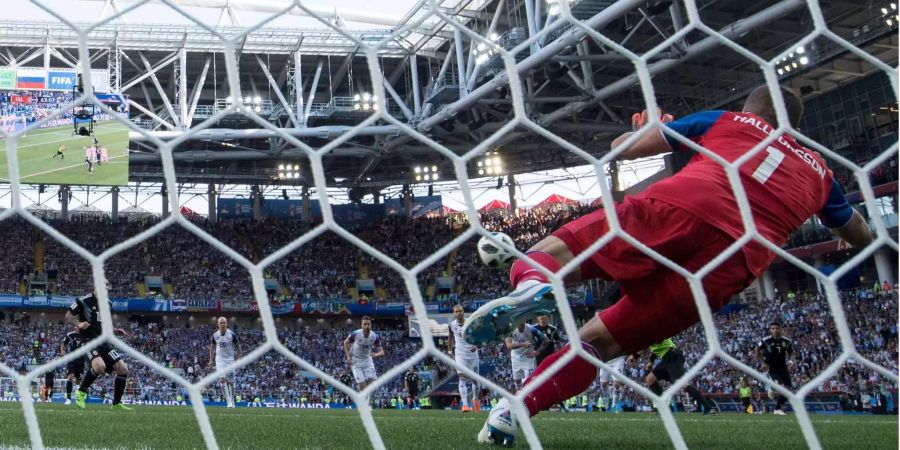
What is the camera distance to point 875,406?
13125 millimetres

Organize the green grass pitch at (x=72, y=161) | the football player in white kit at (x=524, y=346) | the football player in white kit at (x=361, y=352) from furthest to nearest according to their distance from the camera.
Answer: the green grass pitch at (x=72, y=161) < the football player in white kit at (x=361, y=352) < the football player in white kit at (x=524, y=346)

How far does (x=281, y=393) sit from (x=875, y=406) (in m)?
13.0

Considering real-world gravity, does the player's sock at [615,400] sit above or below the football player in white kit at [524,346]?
below

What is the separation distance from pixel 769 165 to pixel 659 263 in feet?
1.86

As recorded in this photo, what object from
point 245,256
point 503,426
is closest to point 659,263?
point 503,426

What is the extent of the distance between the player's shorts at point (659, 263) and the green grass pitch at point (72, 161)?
709 inches

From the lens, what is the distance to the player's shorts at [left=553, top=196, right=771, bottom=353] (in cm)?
261

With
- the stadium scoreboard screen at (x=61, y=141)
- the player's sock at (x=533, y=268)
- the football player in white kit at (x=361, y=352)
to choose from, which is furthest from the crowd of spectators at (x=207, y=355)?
the player's sock at (x=533, y=268)

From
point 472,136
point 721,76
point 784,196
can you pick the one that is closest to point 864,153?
point 721,76

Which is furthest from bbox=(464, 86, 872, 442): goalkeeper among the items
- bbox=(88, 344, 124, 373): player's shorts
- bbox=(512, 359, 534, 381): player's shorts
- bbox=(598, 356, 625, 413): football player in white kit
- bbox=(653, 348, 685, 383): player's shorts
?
bbox=(598, 356, 625, 413): football player in white kit

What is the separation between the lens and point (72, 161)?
2102cm

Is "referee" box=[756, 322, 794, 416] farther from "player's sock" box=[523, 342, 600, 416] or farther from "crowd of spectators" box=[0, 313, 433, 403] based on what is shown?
"crowd of spectators" box=[0, 313, 433, 403]

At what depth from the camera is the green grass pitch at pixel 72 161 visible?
19.1 metres

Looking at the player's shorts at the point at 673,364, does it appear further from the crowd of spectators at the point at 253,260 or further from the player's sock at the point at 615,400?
the crowd of spectators at the point at 253,260
